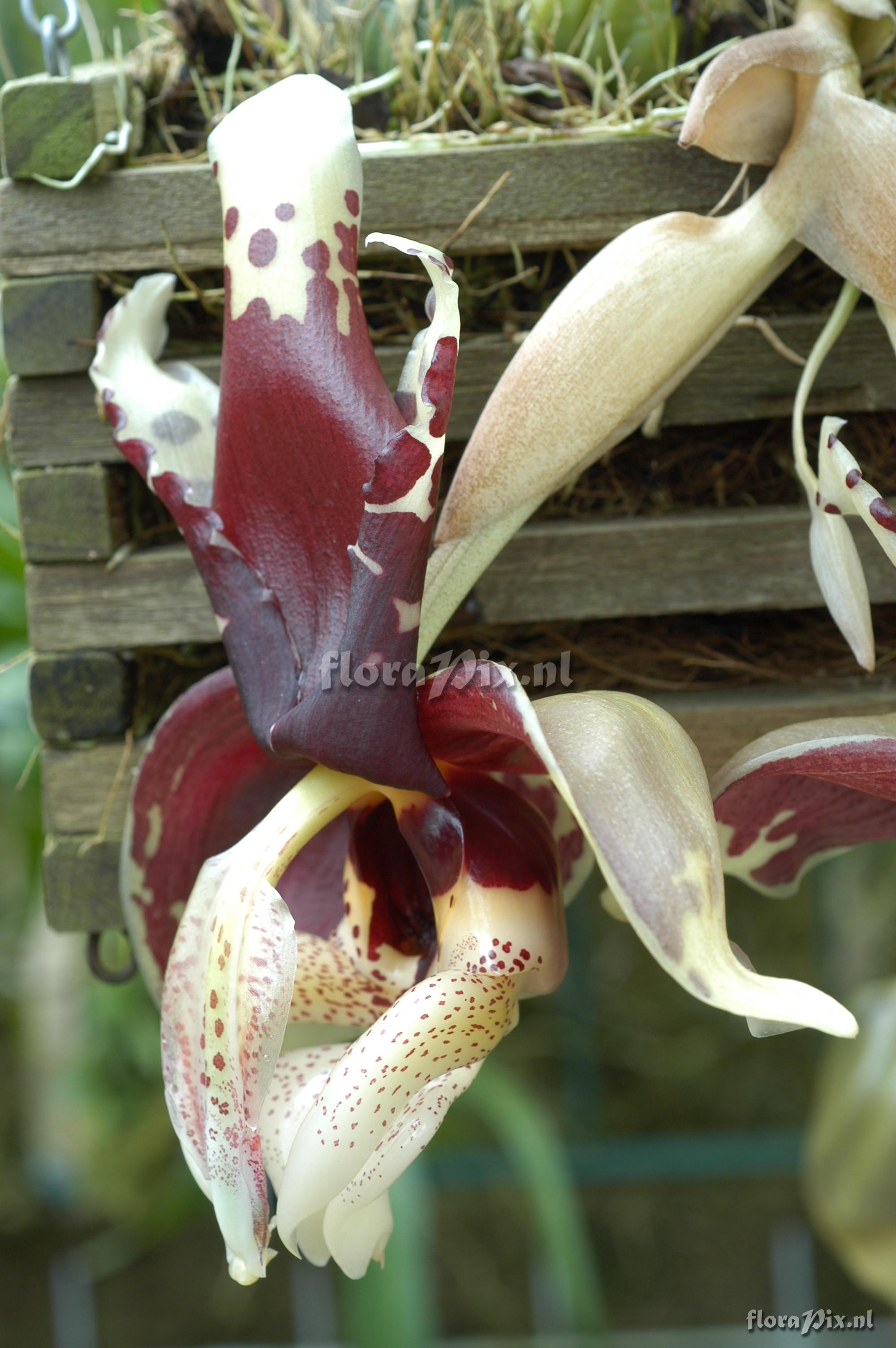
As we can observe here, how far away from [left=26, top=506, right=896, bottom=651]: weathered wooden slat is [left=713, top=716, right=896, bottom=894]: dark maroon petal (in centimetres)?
11

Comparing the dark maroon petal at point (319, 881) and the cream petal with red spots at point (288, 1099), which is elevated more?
the dark maroon petal at point (319, 881)

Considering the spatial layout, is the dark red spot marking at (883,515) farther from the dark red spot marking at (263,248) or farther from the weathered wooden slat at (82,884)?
the weathered wooden slat at (82,884)

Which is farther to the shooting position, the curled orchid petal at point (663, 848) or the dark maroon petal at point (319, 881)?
the dark maroon petal at point (319, 881)

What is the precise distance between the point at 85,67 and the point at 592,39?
229 millimetres

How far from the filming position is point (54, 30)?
426mm

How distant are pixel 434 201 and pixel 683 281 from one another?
128 mm

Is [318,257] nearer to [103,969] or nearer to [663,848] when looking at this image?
[663,848]

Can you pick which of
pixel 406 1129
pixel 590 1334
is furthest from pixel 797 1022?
pixel 590 1334

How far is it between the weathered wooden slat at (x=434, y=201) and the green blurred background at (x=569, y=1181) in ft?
2.58

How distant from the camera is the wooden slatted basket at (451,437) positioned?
1.41 ft

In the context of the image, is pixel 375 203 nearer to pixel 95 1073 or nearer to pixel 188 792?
pixel 188 792

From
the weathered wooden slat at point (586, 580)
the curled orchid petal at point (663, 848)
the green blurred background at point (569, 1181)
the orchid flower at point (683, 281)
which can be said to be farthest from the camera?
the green blurred background at point (569, 1181)

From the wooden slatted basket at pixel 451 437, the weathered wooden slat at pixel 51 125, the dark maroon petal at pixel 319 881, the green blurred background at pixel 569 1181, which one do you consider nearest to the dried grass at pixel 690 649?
Result: the wooden slatted basket at pixel 451 437

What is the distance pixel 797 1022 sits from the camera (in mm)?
237
